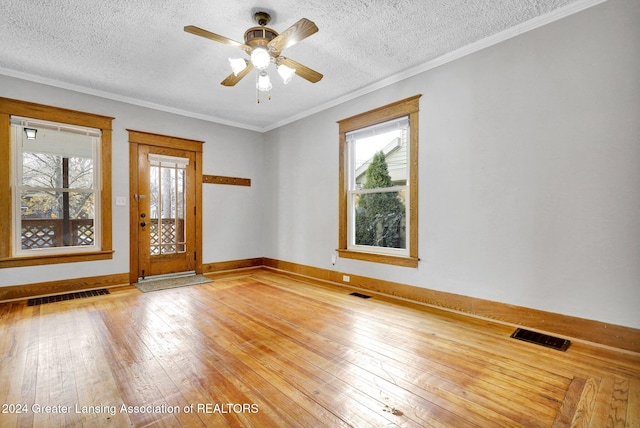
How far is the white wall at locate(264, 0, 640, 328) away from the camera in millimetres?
2277

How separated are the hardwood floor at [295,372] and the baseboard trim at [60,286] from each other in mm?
404

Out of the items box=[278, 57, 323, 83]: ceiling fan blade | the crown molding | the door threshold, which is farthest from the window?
the door threshold

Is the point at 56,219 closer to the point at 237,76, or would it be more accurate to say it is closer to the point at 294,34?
the point at 237,76

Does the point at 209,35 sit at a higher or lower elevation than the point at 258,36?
lower

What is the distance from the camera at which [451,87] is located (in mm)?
3217

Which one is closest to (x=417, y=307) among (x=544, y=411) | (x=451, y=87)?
(x=544, y=411)

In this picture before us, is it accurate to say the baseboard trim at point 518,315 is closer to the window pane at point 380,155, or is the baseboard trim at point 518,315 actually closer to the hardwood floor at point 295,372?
the hardwood floor at point 295,372

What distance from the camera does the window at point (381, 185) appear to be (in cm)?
358

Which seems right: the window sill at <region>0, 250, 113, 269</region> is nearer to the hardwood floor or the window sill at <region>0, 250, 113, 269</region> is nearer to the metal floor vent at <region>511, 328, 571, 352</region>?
the hardwood floor

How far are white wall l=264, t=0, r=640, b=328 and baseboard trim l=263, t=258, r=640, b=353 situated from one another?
6 cm

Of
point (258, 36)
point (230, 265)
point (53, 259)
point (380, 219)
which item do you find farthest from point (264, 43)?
point (230, 265)

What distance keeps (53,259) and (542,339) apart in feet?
18.3

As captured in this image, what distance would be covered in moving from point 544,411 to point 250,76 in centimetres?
412

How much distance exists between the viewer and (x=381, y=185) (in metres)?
4.02
